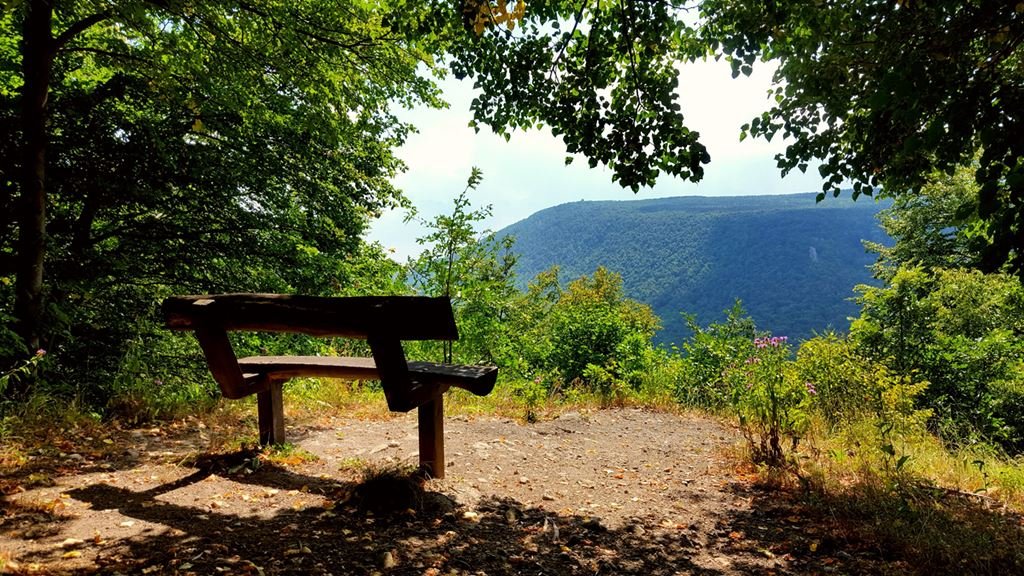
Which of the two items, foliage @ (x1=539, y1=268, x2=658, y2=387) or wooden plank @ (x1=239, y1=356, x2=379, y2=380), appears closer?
wooden plank @ (x1=239, y1=356, x2=379, y2=380)

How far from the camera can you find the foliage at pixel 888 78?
8.96 ft

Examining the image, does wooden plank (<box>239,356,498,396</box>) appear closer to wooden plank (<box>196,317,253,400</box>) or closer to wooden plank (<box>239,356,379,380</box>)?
wooden plank (<box>239,356,379,380</box>)

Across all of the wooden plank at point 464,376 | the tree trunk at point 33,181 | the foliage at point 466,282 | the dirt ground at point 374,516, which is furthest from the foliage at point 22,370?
the foliage at point 466,282

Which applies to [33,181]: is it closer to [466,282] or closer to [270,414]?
[270,414]

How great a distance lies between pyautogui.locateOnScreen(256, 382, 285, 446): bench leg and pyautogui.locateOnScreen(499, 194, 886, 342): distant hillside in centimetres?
13142

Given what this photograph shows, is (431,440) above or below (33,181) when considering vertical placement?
below

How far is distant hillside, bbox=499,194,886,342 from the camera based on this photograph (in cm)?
14243

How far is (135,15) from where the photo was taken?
4.18 metres

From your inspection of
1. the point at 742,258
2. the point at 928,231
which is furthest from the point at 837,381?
the point at 742,258

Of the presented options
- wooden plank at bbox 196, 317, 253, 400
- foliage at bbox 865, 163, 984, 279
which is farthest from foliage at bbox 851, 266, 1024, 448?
foliage at bbox 865, 163, 984, 279

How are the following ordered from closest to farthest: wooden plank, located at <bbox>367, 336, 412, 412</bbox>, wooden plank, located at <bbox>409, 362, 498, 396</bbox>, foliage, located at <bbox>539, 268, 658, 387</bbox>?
wooden plank, located at <bbox>367, 336, 412, 412</bbox> < wooden plank, located at <bbox>409, 362, 498, 396</bbox> < foliage, located at <bbox>539, 268, 658, 387</bbox>

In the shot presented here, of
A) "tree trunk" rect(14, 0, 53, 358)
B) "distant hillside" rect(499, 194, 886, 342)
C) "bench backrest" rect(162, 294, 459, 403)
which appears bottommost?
"bench backrest" rect(162, 294, 459, 403)

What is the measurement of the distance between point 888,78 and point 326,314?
3.22 metres

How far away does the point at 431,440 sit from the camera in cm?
372
